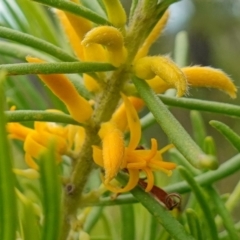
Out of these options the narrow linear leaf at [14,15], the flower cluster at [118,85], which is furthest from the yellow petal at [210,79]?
the narrow linear leaf at [14,15]

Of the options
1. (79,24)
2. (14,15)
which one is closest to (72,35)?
(79,24)

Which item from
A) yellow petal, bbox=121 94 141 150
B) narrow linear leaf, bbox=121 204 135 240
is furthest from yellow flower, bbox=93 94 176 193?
narrow linear leaf, bbox=121 204 135 240

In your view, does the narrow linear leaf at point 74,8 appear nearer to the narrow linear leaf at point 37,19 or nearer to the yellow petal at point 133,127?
the yellow petal at point 133,127

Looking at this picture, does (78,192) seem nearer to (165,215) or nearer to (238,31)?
(165,215)

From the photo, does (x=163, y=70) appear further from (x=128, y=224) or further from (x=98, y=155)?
(x=128, y=224)

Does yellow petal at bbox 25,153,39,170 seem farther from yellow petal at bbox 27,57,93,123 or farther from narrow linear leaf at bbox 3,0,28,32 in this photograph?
narrow linear leaf at bbox 3,0,28,32

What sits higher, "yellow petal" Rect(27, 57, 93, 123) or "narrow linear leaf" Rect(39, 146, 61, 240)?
"yellow petal" Rect(27, 57, 93, 123)

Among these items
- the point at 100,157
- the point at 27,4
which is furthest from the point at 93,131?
the point at 27,4
